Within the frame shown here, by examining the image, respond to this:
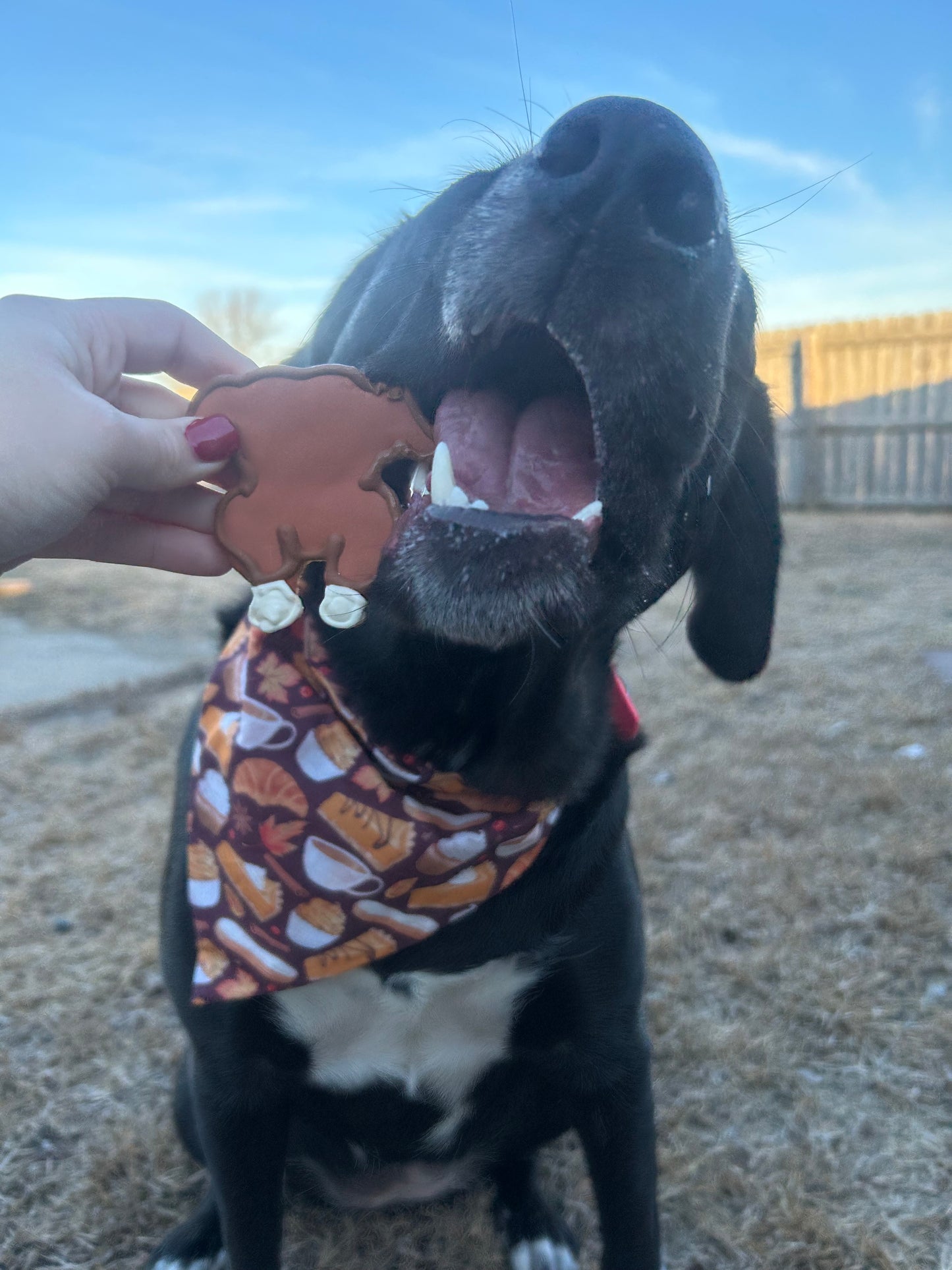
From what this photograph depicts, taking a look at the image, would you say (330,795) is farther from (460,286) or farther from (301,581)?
(460,286)

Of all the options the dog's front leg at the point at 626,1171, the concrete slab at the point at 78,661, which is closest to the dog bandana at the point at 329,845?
the dog's front leg at the point at 626,1171

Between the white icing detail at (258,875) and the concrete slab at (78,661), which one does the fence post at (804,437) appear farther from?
the white icing detail at (258,875)

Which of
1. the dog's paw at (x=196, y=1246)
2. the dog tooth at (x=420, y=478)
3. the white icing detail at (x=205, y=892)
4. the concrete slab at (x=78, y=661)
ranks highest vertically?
the dog tooth at (x=420, y=478)

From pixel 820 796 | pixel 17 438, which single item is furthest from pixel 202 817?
pixel 820 796

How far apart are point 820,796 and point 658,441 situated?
241 cm

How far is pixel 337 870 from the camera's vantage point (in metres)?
1.45

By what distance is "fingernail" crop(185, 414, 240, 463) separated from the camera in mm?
1186

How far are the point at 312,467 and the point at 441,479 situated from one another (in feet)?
0.67

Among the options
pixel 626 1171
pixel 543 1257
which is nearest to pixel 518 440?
pixel 626 1171

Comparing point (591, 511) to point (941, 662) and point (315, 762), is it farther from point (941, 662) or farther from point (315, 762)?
point (941, 662)

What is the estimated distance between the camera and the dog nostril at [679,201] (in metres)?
1.04

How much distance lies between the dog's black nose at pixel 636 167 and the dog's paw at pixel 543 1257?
1708 mm

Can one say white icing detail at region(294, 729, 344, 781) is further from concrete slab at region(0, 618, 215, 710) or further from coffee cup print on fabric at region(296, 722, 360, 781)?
concrete slab at region(0, 618, 215, 710)

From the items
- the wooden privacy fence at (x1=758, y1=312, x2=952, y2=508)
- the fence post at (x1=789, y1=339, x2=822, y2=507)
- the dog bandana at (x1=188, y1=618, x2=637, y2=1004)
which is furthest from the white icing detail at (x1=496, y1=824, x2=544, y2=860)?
the fence post at (x1=789, y1=339, x2=822, y2=507)
